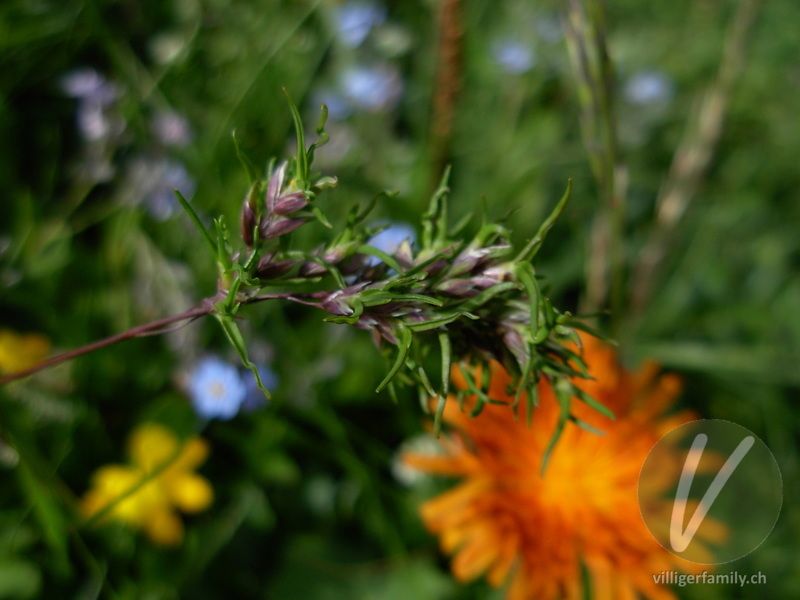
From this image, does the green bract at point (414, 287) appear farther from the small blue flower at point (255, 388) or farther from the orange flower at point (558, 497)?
the small blue flower at point (255, 388)

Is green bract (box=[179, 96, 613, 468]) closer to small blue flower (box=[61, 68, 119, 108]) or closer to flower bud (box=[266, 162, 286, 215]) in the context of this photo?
flower bud (box=[266, 162, 286, 215])

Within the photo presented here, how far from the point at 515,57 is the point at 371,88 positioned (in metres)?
0.41

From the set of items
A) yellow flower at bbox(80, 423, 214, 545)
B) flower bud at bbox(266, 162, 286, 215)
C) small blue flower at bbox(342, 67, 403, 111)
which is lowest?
yellow flower at bbox(80, 423, 214, 545)

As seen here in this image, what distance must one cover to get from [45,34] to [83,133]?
19 centimetres

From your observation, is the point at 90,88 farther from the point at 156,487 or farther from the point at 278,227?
the point at 278,227

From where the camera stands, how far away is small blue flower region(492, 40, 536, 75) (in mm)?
1731

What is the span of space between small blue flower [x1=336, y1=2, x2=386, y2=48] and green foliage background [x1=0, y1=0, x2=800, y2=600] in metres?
0.03

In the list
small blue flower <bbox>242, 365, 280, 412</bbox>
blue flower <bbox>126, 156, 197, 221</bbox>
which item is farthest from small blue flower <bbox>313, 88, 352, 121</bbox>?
small blue flower <bbox>242, 365, 280, 412</bbox>

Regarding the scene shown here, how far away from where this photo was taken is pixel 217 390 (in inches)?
→ 47.1

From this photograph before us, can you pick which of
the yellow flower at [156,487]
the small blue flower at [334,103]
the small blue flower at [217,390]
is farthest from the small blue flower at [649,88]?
the yellow flower at [156,487]

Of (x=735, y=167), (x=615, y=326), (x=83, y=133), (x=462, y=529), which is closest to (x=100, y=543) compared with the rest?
(x=462, y=529)

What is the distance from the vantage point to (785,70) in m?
2.00

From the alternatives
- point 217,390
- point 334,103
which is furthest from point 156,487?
point 334,103

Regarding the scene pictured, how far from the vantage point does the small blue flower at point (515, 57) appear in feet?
5.68
